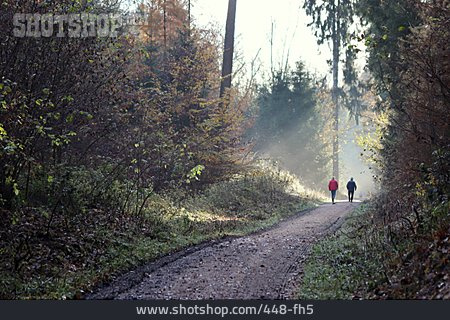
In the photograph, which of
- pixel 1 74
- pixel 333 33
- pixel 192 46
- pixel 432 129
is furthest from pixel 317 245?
pixel 333 33

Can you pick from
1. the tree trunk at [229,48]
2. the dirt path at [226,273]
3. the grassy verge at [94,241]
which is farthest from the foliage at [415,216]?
the tree trunk at [229,48]

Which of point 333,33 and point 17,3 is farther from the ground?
point 333,33

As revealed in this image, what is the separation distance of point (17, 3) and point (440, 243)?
9960 millimetres

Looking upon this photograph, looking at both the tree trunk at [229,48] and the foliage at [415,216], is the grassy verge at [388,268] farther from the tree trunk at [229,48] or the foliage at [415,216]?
the tree trunk at [229,48]

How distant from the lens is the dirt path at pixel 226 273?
9484mm

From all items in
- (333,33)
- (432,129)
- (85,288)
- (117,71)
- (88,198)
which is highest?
(333,33)

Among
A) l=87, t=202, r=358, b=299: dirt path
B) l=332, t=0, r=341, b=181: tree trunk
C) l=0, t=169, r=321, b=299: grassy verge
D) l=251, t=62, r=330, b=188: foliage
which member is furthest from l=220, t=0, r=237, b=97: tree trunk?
l=251, t=62, r=330, b=188: foliage

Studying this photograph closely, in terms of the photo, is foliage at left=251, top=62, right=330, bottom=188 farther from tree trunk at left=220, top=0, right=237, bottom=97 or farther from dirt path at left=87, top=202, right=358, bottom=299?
dirt path at left=87, top=202, right=358, bottom=299

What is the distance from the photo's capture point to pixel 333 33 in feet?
122

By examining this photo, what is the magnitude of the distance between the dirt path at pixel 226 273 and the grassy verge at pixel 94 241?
0.59 metres

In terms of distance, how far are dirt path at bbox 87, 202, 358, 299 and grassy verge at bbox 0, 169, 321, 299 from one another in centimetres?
59

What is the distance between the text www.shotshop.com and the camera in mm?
8188

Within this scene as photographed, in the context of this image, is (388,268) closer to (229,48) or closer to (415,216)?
(415,216)

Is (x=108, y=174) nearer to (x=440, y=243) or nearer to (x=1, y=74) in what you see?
(x=1, y=74)
